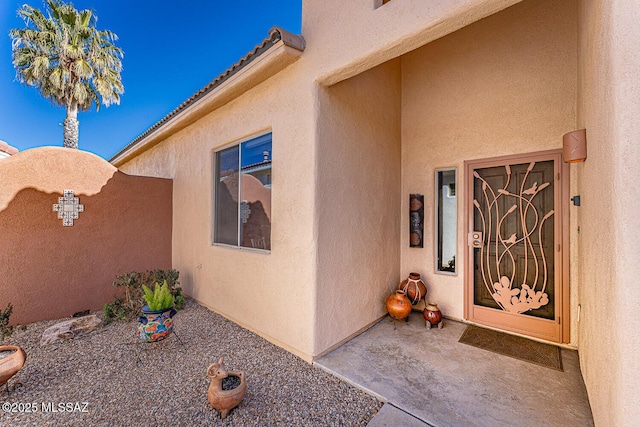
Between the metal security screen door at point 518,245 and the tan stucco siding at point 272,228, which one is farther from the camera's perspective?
the metal security screen door at point 518,245

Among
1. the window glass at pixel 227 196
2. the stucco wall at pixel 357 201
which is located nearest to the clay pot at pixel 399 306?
the stucco wall at pixel 357 201

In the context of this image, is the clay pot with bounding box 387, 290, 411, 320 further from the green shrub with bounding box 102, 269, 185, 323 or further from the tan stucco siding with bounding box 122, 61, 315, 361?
the green shrub with bounding box 102, 269, 185, 323

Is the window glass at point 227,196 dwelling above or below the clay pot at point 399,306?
above

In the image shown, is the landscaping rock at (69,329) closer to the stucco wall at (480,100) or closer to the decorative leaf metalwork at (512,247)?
the stucco wall at (480,100)

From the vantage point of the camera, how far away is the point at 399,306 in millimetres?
4324

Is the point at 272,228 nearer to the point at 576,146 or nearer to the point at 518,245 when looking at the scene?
the point at 576,146

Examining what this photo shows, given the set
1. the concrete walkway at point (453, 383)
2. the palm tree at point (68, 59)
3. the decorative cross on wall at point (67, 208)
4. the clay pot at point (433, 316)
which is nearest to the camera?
the concrete walkway at point (453, 383)

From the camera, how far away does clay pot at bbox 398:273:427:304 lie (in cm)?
457

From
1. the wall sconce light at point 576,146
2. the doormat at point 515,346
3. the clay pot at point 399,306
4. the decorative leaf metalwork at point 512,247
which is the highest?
the wall sconce light at point 576,146

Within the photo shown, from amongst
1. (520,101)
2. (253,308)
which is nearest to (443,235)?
(520,101)

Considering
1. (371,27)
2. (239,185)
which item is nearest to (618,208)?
(371,27)

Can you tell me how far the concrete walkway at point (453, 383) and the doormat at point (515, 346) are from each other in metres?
0.11

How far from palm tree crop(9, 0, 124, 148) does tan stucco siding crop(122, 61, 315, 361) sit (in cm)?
886

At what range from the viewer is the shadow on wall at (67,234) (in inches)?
185
